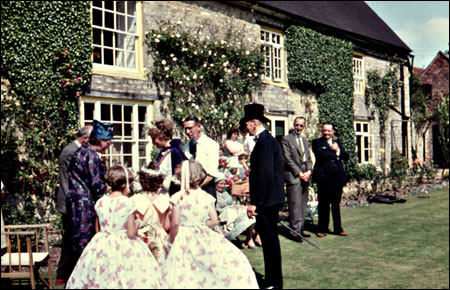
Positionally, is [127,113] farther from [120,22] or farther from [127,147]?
[120,22]

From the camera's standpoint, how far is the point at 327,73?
53.6 ft

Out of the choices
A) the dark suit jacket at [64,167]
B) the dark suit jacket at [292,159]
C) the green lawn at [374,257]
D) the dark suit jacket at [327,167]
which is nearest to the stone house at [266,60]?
the dark suit jacket at [64,167]

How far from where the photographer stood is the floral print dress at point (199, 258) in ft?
13.8

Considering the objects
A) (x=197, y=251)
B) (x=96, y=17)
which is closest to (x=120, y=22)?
(x=96, y=17)

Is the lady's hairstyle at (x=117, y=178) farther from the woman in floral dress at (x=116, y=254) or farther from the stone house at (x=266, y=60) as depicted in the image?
the stone house at (x=266, y=60)

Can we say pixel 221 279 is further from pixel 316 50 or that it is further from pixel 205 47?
pixel 316 50

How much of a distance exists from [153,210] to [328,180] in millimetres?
4532

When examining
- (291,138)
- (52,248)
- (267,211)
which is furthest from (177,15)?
(267,211)

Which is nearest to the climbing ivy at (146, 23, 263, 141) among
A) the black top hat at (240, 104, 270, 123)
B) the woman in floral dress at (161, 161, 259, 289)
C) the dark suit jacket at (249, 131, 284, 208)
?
the black top hat at (240, 104, 270, 123)

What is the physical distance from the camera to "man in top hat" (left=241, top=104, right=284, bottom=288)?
5.36 m

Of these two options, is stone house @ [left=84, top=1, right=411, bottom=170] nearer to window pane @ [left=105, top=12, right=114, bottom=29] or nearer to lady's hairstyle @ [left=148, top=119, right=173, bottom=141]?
window pane @ [left=105, top=12, right=114, bottom=29]

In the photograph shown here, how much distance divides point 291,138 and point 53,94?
453 centimetres

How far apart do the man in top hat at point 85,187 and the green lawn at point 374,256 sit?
2437mm

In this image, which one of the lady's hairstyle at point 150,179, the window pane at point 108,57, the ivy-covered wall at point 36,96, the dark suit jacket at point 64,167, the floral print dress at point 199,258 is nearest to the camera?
the floral print dress at point 199,258
